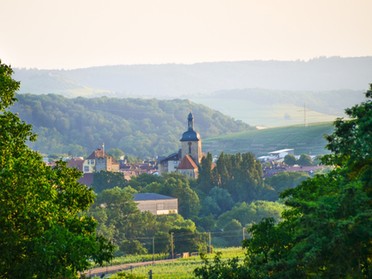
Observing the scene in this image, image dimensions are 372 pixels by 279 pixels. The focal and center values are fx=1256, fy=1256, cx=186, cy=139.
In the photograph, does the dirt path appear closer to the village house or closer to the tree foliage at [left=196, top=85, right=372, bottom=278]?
the village house

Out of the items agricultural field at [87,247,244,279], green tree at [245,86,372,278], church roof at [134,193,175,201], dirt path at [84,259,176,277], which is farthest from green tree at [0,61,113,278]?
church roof at [134,193,175,201]

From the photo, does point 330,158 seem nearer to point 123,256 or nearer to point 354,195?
point 354,195

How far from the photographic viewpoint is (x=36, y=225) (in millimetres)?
32125

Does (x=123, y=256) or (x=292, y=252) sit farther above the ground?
(x=292, y=252)

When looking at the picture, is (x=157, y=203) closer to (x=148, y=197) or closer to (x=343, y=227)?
(x=148, y=197)

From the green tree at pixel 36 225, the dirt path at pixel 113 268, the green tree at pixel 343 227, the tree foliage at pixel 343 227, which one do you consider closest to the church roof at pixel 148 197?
the dirt path at pixel 113 268

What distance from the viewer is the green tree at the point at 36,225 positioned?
31125 millimetres

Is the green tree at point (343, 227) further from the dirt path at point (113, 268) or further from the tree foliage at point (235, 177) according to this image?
the tree foliage at point (235, 177)

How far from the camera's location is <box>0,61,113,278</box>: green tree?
3112cm

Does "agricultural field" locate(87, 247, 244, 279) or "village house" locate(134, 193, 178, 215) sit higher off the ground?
"agricultural field" locate(87, 247, 244, 279)

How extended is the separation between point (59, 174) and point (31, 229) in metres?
3.70

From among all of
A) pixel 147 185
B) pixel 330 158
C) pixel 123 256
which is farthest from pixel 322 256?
pixel 147 185

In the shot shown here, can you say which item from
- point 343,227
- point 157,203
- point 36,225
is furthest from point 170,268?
point 157,203

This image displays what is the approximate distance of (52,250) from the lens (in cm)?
3088
